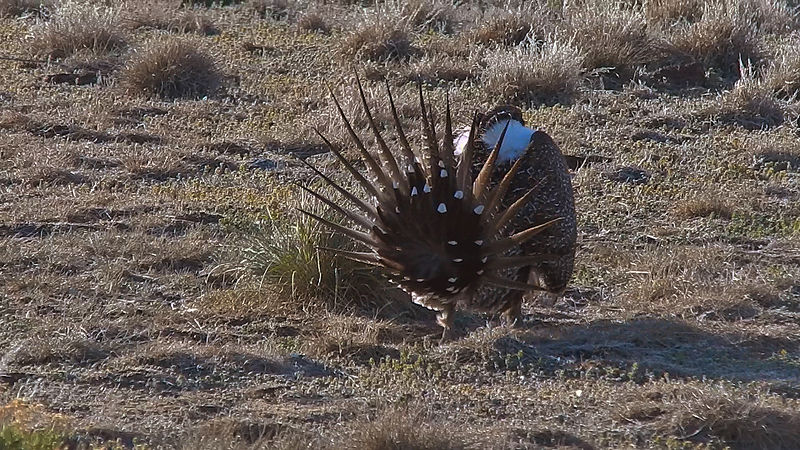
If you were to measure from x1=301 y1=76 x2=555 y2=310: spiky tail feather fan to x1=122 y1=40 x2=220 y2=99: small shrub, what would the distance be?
5596 millimetres

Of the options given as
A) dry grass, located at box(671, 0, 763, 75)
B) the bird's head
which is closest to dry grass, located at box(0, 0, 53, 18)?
dry grass, located at box(671, 0, 763, 75)

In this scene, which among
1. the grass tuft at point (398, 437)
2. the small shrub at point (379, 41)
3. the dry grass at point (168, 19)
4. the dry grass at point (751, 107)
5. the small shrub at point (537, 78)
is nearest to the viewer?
the grass tuft at point (398, 437)

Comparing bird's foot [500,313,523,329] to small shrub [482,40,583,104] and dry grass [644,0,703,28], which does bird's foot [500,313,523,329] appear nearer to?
small shrub [482,40,583,104]

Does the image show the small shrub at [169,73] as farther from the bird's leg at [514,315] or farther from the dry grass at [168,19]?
the bird's leg at [514,315]

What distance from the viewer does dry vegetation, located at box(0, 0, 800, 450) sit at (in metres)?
5.28

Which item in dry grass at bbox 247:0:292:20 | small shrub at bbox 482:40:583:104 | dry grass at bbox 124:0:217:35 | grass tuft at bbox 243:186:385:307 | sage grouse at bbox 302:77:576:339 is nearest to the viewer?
sage grouse at bbox 302:77:576:339

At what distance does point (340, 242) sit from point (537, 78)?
4.19 meters

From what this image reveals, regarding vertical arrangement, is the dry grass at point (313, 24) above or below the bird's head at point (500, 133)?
below

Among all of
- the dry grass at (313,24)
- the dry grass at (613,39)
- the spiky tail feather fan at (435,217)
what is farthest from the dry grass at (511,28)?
the spiky tail feather fan at (435,217)

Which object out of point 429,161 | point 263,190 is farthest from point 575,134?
point 429,161

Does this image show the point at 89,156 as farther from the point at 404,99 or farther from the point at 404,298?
the point at 404,298

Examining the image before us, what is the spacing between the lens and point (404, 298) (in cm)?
679

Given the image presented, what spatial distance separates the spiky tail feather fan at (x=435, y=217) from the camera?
206 inches

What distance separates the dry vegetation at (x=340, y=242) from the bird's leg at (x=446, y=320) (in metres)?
0.17
